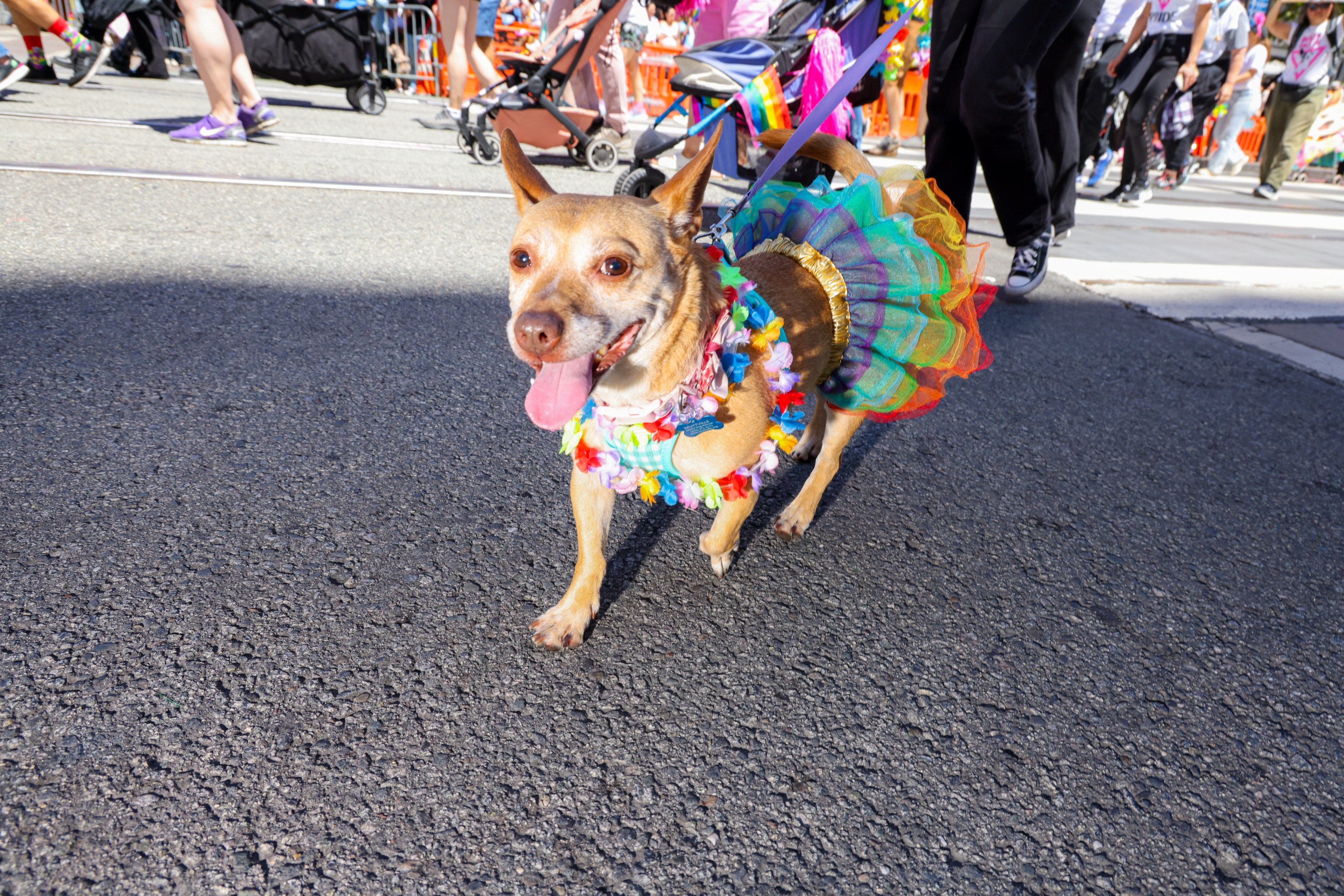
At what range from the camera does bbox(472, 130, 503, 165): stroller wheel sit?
279 inches

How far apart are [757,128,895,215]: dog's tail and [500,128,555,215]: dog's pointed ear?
0.90 m

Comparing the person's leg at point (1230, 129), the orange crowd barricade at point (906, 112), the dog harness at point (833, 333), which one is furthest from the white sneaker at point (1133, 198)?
the dog harness at point (833, 333)

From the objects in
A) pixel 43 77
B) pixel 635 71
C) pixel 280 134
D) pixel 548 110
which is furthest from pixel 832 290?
pixel 635 71

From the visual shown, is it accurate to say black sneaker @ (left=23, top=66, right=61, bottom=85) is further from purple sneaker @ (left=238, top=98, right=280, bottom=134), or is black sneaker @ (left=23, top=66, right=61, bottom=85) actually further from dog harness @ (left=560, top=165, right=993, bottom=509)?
dog harness @ (left=560, top=165, right=993, bottom=509)

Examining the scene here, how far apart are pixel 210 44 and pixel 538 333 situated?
6.29m

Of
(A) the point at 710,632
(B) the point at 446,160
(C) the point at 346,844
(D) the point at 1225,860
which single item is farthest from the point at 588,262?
(B) the point at 446,160

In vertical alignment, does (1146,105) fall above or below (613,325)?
below

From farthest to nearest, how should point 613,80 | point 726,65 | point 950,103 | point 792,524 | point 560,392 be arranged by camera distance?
point 613,80
point 726,65
point 950,103
point 792,524
point 560,392

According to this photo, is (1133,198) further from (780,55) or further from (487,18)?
(487,18)

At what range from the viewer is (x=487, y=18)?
10016 mm

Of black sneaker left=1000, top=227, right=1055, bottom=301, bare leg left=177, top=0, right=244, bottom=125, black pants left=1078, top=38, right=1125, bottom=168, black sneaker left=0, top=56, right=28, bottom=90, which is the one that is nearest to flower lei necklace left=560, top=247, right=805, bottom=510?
black sneaker left=1000, top=227, right=1055, bottom=301

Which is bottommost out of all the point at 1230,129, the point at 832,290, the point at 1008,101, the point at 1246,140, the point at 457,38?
the point at 1246,140

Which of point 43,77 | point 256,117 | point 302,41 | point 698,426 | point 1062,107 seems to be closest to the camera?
point 698,426

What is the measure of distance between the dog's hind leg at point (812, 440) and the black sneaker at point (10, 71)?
8673 millimetres
